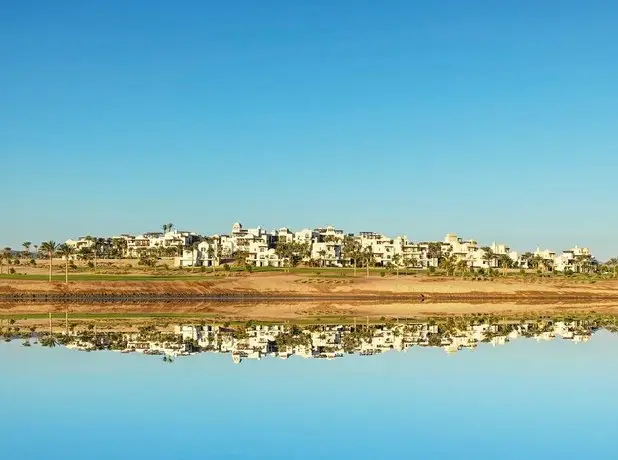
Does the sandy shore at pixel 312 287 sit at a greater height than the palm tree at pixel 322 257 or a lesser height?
lesser

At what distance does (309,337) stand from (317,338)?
2.72ft

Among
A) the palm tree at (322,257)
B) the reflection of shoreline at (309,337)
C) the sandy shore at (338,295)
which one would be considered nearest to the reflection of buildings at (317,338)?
the reflection of shoreline at (309,337)

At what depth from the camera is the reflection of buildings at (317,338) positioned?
149 feet

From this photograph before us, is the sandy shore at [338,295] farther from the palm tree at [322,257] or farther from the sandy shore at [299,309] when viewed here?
the palm tree at [322,257]

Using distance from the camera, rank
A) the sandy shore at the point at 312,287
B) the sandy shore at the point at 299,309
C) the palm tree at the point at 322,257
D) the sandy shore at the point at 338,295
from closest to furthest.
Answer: the sandy shore at the point at 299,309
the sandy shore at the point at 338,295
the sandy shore at the point at 312,287
the palm tree at the point at 322,257

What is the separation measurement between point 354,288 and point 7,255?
67.5 m

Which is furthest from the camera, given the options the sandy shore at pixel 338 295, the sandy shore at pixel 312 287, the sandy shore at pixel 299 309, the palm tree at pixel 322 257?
the palm tree at pixel 322 257

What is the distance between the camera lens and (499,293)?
113812 mm

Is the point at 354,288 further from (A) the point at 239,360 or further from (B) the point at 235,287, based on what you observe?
(A) the point at 239,360

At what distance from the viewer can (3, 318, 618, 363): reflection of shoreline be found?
149 feet

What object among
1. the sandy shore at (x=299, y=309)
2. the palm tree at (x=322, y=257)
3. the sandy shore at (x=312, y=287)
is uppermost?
the palm tree at (x=322, y=257)

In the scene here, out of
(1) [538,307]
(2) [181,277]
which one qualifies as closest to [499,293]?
(1) [538,307]

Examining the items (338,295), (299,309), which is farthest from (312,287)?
(299,309)

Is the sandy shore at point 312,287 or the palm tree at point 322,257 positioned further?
the palm tree at point 322,257
